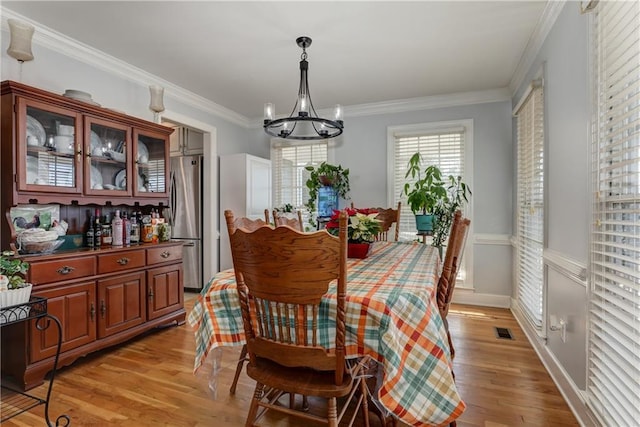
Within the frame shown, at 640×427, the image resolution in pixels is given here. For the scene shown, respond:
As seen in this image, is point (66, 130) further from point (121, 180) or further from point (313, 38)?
point (313, 38)

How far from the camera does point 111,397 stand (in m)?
2.03

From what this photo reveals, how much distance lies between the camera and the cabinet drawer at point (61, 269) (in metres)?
2.12

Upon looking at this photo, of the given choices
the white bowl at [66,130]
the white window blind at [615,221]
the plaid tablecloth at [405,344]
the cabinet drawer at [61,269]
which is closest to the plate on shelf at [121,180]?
the white bowl at [66,130]

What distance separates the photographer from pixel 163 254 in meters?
3.09

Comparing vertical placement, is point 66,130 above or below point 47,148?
above

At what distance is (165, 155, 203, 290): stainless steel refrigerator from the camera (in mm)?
4434

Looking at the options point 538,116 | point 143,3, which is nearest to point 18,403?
point 143,3

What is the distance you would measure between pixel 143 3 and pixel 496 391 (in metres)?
3.42

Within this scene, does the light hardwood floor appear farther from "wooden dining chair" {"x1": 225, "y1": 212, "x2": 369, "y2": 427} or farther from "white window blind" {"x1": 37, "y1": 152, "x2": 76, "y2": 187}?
"white window blind" {"x1": 37, "y1": 152, "x2": 76, "y2": 187}

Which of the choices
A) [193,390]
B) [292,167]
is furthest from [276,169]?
[193,390]

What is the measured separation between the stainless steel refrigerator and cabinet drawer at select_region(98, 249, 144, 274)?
155 centimetres

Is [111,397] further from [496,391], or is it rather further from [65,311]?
[496,391]

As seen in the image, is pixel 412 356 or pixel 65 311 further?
pixel 65 311

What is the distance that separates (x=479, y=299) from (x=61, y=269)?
4114 millimetres
